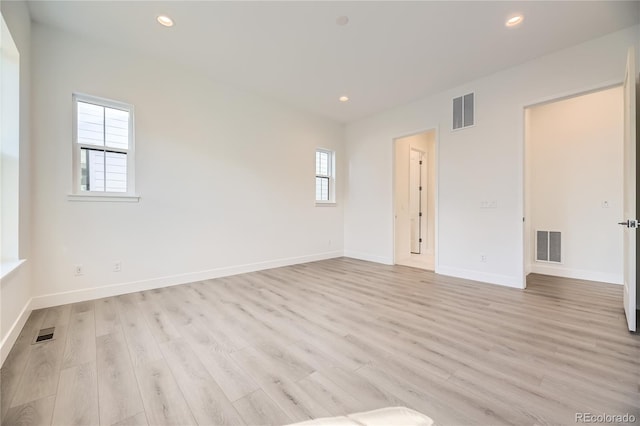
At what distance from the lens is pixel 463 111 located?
13.3ft

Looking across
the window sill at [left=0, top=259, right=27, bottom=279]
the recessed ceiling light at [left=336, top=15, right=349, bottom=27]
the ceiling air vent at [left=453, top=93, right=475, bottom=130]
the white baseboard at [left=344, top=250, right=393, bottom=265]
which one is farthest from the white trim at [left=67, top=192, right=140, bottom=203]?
the ceiling air vent at [left=453, top=93, right=475, bottom=130]

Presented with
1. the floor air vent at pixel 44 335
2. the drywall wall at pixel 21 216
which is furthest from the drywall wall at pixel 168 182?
the floor air vent at pixel 44 335

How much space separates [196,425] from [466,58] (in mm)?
4451

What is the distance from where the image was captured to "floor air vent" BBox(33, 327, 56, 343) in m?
2.12

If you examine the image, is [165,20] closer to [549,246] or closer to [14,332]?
[14,332]

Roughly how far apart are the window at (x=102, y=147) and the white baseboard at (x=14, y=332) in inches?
49.7

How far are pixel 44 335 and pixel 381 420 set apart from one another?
294cm

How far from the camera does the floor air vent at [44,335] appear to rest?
2.12m

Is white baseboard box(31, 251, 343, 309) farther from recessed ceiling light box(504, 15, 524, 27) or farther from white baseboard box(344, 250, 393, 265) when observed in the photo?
recessed ceiling light box(504, 15, 524, 27)

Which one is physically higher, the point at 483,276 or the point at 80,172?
the point at 80,172

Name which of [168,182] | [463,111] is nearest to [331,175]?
[463,111]

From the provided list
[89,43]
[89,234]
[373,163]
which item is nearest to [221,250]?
[89,234]

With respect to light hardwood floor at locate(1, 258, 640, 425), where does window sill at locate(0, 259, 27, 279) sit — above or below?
above

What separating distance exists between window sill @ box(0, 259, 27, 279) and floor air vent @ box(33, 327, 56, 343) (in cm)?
60
